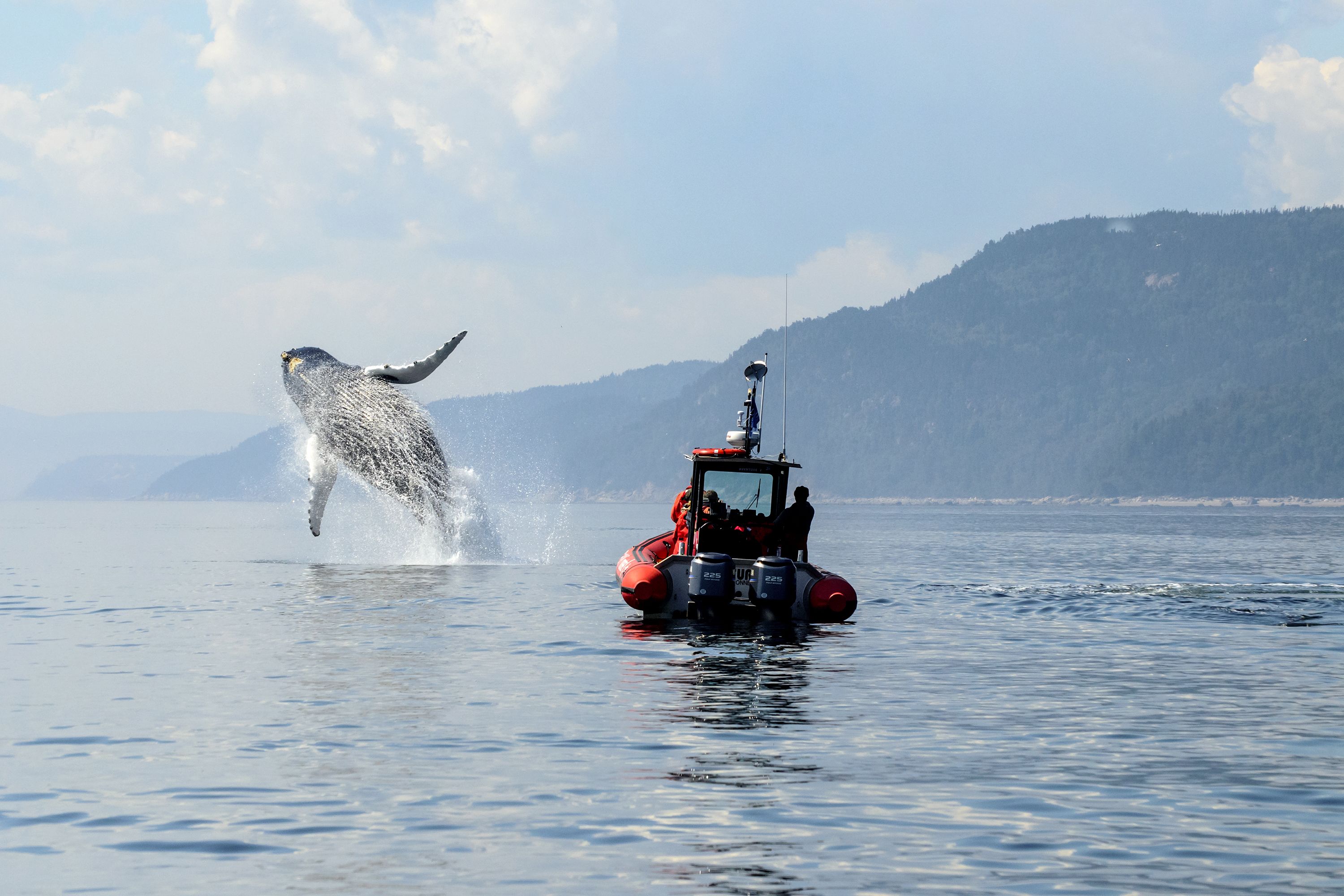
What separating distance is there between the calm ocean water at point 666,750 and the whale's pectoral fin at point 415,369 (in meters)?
7.60

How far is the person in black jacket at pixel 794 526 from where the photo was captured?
25266mm

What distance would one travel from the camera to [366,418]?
37.7 meters

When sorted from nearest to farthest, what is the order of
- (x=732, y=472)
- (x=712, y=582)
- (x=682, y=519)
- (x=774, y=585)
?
1. (x=712, y=582)
2. (x=774, y=585)
3. (x=732, y=472)
4. (x=682, y=519)

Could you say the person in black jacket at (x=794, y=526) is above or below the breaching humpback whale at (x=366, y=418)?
below

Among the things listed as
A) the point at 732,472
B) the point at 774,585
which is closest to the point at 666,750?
the point at 774,585

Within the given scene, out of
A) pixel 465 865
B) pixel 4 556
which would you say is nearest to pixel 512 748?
pixel 465 865

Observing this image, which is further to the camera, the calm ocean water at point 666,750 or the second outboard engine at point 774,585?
the second outboard engine at point 774,585

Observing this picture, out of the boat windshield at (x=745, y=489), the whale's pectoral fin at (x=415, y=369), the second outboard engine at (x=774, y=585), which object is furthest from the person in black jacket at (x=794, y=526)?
the whale's pectoral fin at (x=415, y=369)

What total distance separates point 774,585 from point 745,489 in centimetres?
2701

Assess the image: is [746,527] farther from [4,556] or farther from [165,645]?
[4,556]

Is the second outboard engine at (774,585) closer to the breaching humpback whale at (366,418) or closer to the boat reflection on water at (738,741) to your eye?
the boat reflection on water at (738,741)

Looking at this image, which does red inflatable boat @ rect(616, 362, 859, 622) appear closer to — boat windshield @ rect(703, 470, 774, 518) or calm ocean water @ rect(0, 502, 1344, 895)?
boat windshield @ rect(703, 470, 774, 518)

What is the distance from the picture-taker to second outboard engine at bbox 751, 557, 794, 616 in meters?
24.1

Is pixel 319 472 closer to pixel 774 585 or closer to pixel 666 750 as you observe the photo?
pixel 774 585
